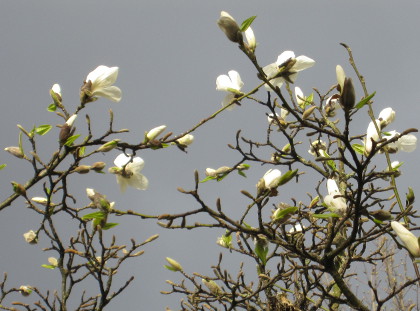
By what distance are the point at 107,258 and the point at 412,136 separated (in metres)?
1.36

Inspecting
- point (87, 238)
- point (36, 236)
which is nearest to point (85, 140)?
point (87, 238)

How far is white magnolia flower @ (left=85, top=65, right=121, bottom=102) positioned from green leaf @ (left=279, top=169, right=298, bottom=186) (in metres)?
0.65

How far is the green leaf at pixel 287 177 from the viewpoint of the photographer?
123cm

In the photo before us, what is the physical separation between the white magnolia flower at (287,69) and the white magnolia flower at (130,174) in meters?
0.56

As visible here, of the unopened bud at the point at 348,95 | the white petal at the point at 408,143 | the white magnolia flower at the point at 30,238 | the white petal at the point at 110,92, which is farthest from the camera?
the white magnolia flower at the point at 30,238

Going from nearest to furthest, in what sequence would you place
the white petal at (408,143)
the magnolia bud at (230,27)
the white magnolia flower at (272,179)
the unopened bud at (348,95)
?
the unopened bud at (348,95), the magnolia bud at (230,27), the white magnolia flower at (272,179), the white petal at (408,143)

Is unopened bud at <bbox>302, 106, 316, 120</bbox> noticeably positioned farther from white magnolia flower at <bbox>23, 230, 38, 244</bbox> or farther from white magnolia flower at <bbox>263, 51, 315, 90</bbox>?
white magnolia flower at <bbox>23, 230, 38, 244</bbox>

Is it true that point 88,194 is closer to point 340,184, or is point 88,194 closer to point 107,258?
point 107,258

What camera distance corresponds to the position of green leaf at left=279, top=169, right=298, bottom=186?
1.23 metres

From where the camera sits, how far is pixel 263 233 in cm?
125

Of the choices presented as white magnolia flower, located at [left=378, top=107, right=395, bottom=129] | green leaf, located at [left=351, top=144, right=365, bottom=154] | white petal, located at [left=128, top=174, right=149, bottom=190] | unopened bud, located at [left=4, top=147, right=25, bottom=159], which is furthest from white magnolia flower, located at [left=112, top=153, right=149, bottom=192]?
white magnolia flower, located at [left=378, top=107, right=395, bottom=129]

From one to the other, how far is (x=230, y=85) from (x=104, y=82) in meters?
0.46

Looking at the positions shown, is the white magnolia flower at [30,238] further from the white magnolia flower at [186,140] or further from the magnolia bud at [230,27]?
the magnolia bud at [230,27]

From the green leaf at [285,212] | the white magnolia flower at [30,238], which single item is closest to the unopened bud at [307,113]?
the green leaf at [285,212]
